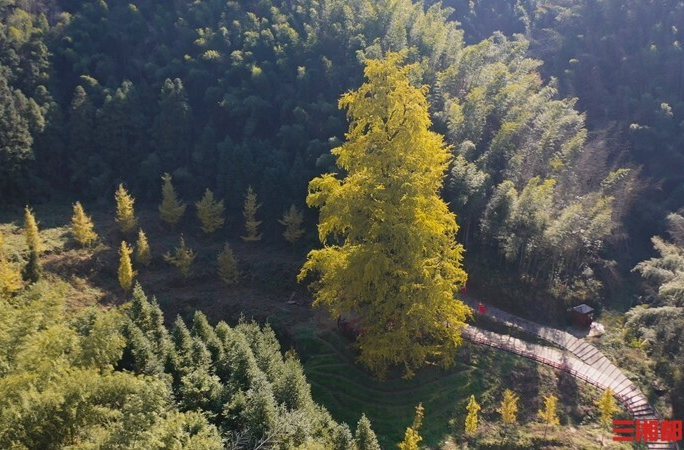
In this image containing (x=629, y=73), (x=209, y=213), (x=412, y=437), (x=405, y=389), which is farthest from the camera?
(x=629, y=73)

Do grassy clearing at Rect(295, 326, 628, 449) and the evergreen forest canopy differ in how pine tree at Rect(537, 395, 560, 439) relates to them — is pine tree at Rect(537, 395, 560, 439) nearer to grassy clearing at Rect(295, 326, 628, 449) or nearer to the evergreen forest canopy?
grassy clearing at Rect(295, 326, 628, 449)

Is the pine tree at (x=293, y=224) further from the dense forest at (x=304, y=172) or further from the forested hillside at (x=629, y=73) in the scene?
the forested hillside at (x=629, y=73)

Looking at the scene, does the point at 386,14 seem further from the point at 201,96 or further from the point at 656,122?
the point at 656,122

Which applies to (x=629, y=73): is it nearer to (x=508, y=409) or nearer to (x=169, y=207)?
(x=508, y=409)

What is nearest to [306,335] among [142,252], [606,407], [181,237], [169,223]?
[142,252]

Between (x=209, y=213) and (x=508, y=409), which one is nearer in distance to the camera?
(x=508, y=409)

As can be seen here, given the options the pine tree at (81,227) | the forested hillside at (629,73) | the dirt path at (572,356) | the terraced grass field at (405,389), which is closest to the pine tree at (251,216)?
the pine tree at (81,227)
